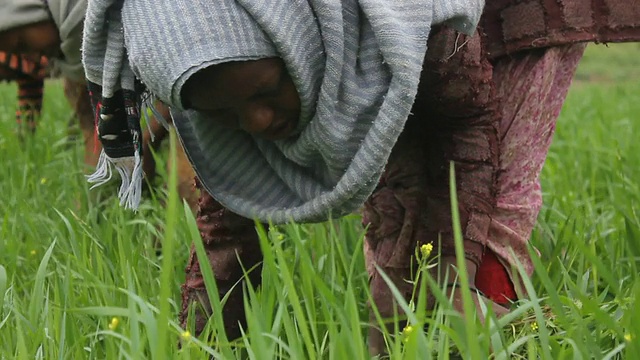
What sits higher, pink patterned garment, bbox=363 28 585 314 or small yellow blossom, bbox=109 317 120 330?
pink patterned garment, bbox=363 28 585 314

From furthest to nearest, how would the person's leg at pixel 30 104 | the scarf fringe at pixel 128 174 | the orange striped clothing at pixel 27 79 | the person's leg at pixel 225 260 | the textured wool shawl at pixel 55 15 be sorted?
1. the person's leg at pixel 30 104
2. the orange striped clothing at pixel 27 79
3. the textured wool shawl at pixel 55 15
4. the person's leg at pixel 225 260
5. the scarf fringe at pixel 128 174

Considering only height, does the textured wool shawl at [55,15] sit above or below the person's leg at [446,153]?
above

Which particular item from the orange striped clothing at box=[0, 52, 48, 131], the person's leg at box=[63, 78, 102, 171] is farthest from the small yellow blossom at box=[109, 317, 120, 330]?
the person's leg at box=[63, 78, 102, 171]

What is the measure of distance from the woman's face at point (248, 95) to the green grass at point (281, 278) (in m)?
0.16

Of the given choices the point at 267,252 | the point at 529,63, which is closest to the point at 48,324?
the point at 267,252

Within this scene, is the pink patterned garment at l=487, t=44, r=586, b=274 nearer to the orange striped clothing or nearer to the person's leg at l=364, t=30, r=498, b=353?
the person's leg at l=364, t=30, r=498, b=353

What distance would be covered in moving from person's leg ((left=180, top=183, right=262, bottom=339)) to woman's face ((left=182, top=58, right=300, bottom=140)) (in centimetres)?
25

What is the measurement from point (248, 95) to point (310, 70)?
0.31ft

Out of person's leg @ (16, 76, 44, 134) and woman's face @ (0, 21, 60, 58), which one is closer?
woman's face @ (0, 21, 60, 58)

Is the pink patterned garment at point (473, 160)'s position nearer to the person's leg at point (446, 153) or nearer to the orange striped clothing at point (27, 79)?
the person's leg at point (446, 153)

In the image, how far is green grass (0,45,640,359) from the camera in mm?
1047

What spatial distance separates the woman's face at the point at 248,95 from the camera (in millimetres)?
1179

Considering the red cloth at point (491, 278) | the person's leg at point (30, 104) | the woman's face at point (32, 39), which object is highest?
the woman's face at point (32, 39)

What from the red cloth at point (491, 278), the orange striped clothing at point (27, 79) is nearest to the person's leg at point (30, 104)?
the orange striped clothing at point (27, 79)
